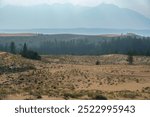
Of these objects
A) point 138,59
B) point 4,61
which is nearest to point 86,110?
point 4,61

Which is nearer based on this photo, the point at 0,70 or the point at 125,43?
the point at 0,70

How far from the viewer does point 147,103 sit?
9.93 m

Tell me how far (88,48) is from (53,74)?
87.9 metres

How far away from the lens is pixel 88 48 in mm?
114938

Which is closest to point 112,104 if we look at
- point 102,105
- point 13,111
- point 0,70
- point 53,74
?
point 102,105

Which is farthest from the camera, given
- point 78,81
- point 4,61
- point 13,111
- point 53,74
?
point 4,61

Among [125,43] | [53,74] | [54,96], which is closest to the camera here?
[54,96]

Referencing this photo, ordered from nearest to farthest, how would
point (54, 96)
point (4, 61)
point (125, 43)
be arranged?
point (54, 96), point (4, 61), point (125, 43)

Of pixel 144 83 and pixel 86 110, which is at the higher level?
pixel 86 110

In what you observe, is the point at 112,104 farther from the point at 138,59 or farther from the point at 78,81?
the point at 138,59

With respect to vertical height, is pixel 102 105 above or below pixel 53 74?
above

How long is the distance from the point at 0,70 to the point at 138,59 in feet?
98.5

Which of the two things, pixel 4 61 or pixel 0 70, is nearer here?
pixel 0 70

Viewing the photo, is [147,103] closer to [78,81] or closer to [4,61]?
[78,81]
